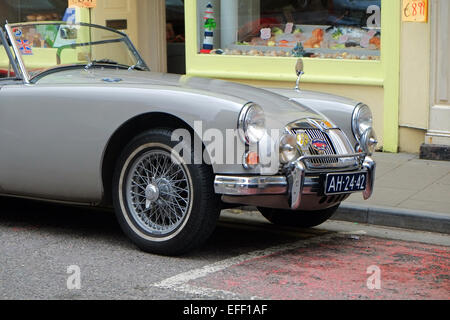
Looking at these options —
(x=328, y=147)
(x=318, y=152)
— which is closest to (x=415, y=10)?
(x=328, y=147)

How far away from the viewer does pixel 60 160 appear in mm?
6035

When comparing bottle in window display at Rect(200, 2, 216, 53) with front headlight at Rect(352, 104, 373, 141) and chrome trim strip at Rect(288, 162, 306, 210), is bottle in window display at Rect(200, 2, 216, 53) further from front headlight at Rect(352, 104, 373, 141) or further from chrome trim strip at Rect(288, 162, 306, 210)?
chrome trim strip at Rect(288, 162, 306, 210)

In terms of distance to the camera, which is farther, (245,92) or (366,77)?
(366,77)

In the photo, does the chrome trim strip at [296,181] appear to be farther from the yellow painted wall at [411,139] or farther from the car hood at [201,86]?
the yellow painted wall at [411,139]

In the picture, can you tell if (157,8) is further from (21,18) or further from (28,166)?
(28,166)

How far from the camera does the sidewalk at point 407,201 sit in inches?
270

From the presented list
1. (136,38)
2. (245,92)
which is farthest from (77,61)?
(136,38)

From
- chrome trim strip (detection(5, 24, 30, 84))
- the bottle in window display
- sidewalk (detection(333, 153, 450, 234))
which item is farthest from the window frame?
chrome trim strip (detection(5, 24, 30, 84))

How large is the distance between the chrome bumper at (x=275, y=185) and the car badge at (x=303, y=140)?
0.18 m

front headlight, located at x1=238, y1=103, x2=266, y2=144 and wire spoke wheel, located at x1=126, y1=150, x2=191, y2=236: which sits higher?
front headlight, located at x1=238, y1=103, x2=266, y2=144

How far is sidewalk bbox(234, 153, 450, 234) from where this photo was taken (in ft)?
22.5

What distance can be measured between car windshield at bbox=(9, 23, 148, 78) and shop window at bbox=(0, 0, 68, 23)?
236 inches

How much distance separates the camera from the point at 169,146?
18.4ft

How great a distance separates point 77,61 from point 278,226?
6.74 feet
